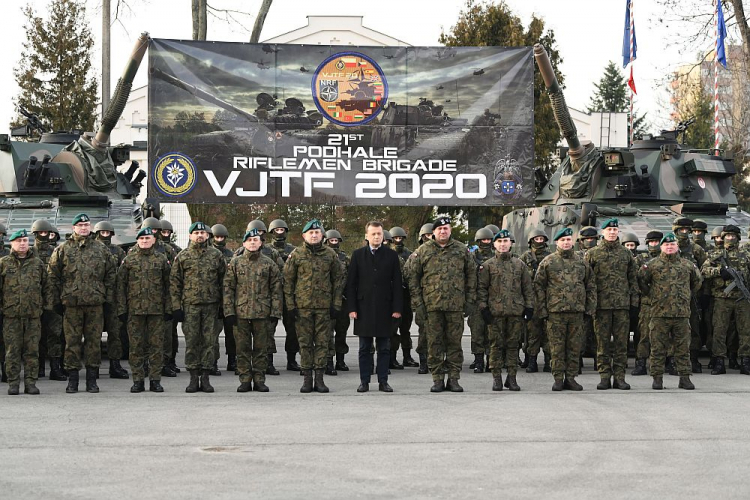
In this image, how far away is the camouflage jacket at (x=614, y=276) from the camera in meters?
11.4

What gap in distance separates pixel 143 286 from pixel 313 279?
1.75 meters

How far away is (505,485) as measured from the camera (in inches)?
263

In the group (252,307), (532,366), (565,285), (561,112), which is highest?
(561,112)

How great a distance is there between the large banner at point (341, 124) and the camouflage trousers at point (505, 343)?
772 centimetres

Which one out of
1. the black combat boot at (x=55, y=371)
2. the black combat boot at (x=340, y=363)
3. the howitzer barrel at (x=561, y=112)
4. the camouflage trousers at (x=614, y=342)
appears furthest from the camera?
the howitzer barrel at (x=561, y=112)

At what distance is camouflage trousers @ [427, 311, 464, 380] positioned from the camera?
11031 millimetres

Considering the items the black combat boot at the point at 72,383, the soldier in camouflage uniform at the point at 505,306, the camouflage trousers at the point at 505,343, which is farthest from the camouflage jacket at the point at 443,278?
the black combat boot at the point at 72,383

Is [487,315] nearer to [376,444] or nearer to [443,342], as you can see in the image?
[443,342]

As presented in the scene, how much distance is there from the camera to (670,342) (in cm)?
1173

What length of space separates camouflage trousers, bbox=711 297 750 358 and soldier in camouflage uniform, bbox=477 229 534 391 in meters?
2.97

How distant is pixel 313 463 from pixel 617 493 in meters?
2.02

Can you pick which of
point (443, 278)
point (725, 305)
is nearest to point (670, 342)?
point (725, 305)

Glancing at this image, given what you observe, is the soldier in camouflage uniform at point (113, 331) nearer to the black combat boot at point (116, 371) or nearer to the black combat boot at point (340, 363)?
the black combat boot at point (116, 371)

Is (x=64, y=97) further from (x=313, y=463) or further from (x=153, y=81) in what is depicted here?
(x=313, y=463)
